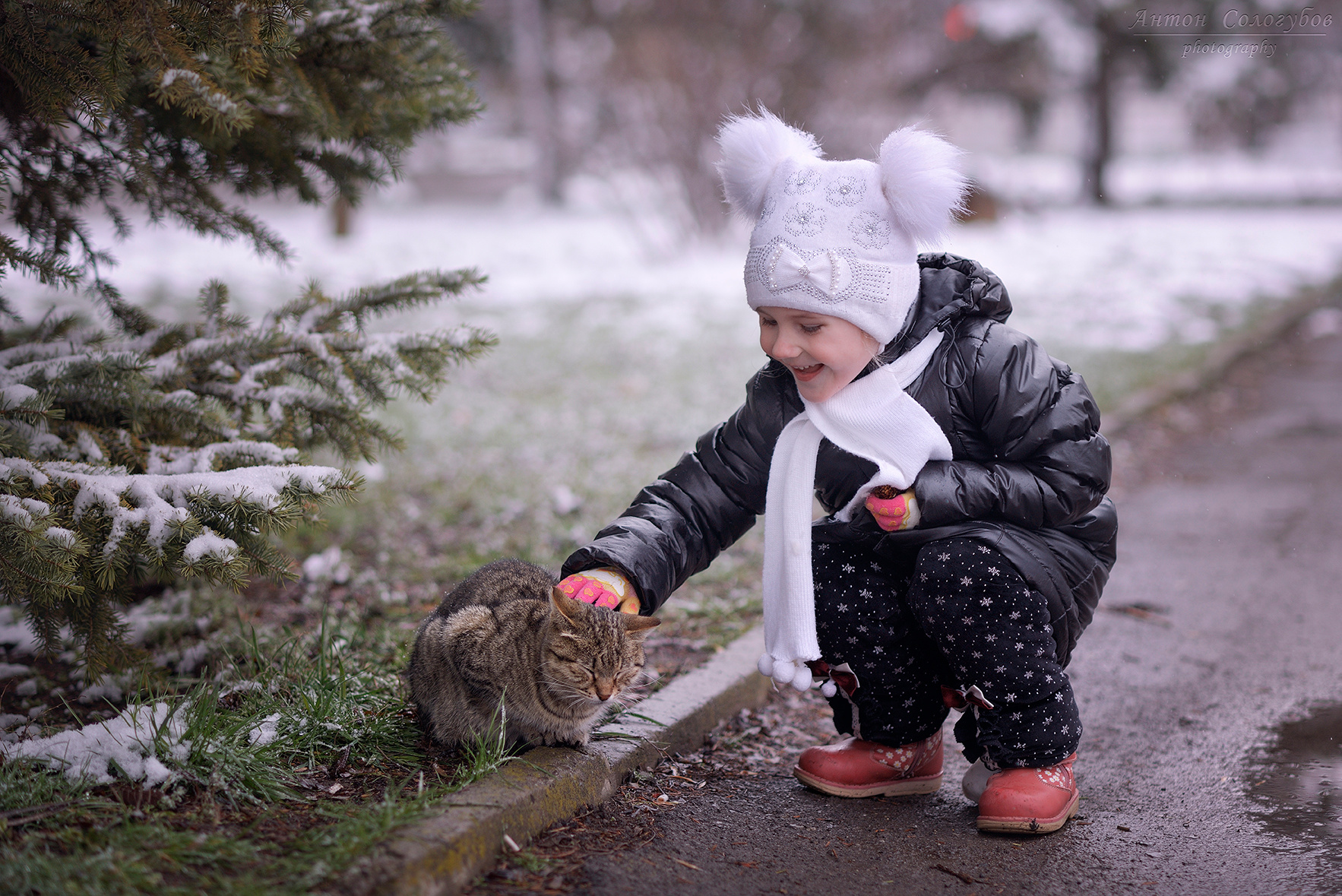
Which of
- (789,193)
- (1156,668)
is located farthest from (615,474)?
(789,193)

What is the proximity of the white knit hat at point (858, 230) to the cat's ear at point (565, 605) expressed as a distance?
2.72 feet

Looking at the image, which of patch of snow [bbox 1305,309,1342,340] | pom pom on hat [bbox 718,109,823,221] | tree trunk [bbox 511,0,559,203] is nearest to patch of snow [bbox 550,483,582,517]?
pom pom on hat [bbox 718,109,823,221]

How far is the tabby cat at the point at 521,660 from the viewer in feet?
7.83

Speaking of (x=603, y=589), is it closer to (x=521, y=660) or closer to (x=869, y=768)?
(x=521, y=660)

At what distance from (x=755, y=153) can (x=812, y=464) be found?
0.77m

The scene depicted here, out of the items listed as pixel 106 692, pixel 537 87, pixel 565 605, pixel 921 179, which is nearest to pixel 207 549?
pixel 565 605

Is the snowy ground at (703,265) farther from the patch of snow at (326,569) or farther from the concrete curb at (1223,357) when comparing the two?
the patch of snow at (326,569)

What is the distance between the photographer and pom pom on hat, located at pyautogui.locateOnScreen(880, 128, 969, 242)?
2449mm

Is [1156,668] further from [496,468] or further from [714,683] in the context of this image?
[496,468]

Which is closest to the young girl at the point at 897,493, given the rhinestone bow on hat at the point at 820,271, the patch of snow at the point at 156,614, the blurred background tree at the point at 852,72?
the rhinestone bow on hat at the point at 820,271

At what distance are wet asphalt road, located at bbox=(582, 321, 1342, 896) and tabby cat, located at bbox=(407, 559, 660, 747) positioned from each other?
14.2 inches

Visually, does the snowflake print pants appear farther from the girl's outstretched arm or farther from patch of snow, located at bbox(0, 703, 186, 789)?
patch of snow, located at bbox(0, 703, 186, 789)

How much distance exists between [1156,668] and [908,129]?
221 centimetres

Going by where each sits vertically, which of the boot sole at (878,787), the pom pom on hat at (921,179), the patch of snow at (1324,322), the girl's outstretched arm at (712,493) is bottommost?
the patch of snow at (1324,322)
